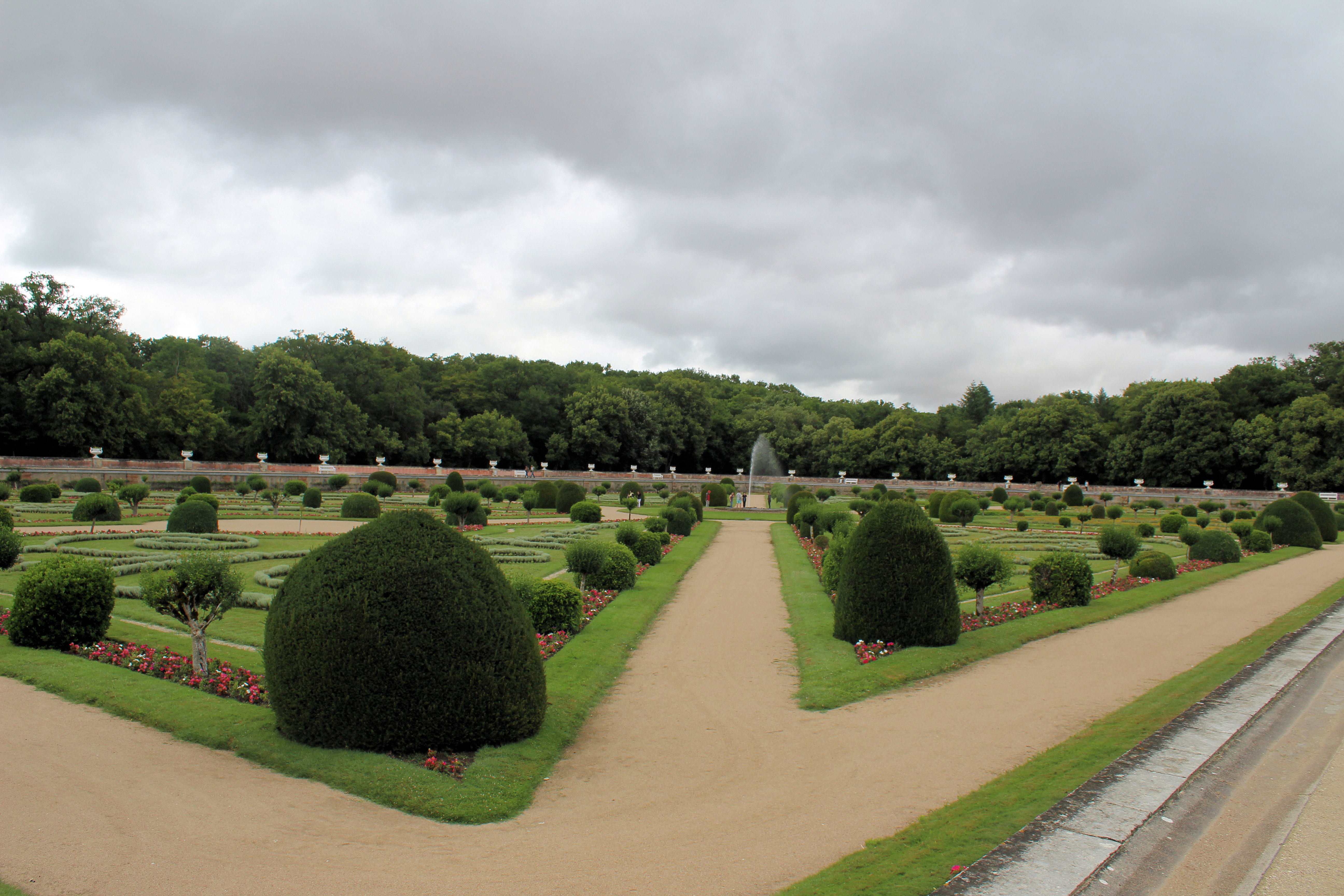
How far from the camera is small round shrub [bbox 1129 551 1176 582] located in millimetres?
17922

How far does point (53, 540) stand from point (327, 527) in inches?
303

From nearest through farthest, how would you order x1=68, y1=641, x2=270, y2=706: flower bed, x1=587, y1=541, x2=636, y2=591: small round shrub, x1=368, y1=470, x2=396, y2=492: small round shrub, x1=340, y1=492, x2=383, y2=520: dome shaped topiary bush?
x1=68, y1=641, x2=270, y2=706: flower bed
x1=587, y1=541, x2=636, y2=591: small round shrub
x1=340, y1=492, x2=383, y2=520: dome shaped topiary bush
x1=368, y1=470, x2=396, y2=492: small round shrub

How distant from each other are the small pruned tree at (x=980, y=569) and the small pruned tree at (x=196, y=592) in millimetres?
9951

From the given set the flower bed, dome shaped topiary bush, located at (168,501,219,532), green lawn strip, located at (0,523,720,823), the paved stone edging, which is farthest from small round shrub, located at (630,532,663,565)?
the paved stone edging

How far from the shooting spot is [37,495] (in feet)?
95.9

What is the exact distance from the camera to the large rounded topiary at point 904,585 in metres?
10.5

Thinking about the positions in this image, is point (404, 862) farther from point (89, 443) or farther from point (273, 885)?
point (89, 443)

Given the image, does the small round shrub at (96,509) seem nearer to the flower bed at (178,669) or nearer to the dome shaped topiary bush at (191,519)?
the dome shaped topiary bush at (191,519)

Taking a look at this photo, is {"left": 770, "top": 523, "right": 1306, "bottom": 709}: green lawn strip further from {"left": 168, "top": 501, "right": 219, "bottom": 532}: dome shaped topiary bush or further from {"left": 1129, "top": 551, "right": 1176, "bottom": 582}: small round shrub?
{"left": 168, "top": 501, "right": 219, "bottom": 532}: dome shaped topiary bush

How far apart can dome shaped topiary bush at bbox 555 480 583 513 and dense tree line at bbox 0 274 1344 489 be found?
26481 millimetres

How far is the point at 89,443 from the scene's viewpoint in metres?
46.0

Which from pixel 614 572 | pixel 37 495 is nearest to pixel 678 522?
pixel 614 572

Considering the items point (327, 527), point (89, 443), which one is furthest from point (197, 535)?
point (89, 443)

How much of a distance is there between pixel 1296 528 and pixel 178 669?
32782 mm
